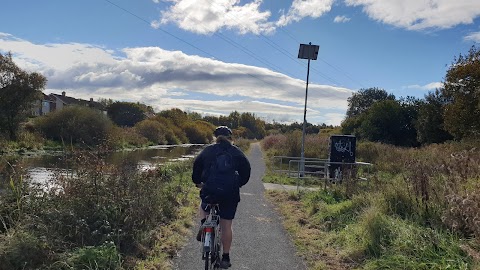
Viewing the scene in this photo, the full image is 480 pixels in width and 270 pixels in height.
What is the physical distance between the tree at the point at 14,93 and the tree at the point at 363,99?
62770 mm

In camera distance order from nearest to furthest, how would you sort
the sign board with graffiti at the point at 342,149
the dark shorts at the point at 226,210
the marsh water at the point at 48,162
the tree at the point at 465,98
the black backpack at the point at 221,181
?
the black backpack at the point at 221,181, the dark shorts at the point at 226,210, the marsh water at the point at 48,162, the sign board with graffiti at the point at 342,149, the tree at the point at 465,98

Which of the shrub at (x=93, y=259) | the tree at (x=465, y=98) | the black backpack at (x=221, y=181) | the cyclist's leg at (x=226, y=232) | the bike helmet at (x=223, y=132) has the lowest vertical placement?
the shrub at (x=93, y=259)

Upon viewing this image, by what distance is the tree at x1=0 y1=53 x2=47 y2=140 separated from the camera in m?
34.6

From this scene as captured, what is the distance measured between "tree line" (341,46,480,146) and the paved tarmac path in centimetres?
1799

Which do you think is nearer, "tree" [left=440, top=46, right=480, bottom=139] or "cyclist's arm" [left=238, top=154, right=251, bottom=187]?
"cyclist's arm" [left=238, top=154, right=251, bottom=187]

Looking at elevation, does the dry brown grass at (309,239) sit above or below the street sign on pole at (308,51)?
below

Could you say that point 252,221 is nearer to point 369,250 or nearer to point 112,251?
point 369,250

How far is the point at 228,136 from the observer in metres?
5.26

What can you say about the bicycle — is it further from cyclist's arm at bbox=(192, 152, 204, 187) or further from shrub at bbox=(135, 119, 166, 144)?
shrub at bbox=(135, 119, 166, 144)

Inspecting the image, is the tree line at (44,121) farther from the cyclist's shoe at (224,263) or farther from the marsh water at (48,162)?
the cyclist's shoe at (224,263)

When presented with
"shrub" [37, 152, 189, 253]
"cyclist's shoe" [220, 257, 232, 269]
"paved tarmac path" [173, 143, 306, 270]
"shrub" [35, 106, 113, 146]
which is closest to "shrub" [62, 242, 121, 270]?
"shrub" [37, 152, 189, 253]

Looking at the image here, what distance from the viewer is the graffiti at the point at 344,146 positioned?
15.7 metres

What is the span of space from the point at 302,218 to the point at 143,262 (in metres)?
4.46

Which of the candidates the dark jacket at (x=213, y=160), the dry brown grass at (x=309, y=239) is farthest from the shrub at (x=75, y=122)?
the dark jacket at (x=213, y=160)
